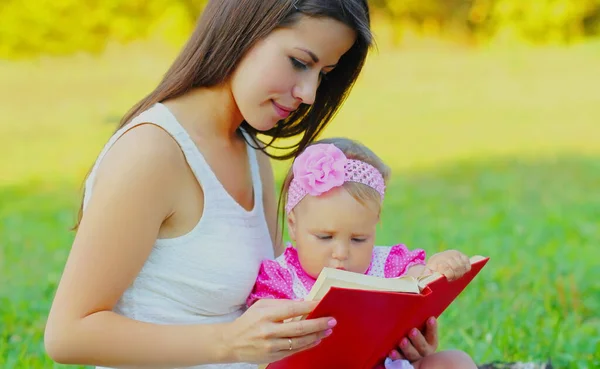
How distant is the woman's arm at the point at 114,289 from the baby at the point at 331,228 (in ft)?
1.24

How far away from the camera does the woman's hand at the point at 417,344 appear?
225 centimetres

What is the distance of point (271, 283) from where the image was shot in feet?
7.66

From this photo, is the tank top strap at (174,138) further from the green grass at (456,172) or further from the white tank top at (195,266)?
the green grass at (456,172)

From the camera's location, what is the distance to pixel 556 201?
6684 mm

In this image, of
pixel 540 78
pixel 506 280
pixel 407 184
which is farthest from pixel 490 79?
pixel 506 280

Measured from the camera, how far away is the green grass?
12.6 feet

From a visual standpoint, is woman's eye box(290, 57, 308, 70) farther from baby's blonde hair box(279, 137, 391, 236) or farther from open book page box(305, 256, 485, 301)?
open book page box(305, 256, 485, 301)

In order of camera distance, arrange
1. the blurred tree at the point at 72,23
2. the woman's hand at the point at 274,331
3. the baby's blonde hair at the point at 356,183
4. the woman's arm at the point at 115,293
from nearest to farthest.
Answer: the woman's hand at the point at 274,331 → the woman's arm at the point at 115,293 → the baby's blonde hair at the point at 356,183 → the blurred tree at the point at 72,23

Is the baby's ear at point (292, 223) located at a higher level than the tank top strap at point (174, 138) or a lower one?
lower

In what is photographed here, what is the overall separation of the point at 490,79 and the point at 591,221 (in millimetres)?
7647

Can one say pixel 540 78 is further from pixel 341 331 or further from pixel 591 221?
pixel 341 331

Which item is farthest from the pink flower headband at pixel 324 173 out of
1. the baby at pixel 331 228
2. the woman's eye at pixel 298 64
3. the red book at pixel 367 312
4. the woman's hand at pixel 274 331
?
the woman's hand at pixel 274 331

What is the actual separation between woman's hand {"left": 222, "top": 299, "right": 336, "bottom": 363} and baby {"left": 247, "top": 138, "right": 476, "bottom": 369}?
45cm

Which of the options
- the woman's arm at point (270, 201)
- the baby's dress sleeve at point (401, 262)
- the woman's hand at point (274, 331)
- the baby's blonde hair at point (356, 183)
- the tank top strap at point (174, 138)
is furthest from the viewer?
the woman's arm at point (270, 201)
